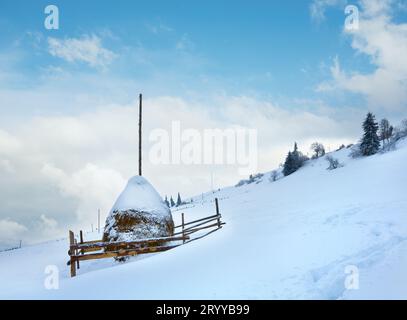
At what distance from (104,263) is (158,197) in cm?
369

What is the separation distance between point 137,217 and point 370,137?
46395mm

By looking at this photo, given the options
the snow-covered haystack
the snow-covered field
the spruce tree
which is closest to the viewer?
the snow-covered field

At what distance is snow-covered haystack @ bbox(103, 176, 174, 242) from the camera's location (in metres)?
12.7

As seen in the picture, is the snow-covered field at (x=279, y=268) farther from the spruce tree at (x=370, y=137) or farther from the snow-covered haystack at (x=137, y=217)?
the spruce tree at (x=370, y=137)

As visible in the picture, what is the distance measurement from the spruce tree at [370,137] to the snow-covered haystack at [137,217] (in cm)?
4399

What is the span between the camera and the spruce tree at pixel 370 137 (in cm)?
4816

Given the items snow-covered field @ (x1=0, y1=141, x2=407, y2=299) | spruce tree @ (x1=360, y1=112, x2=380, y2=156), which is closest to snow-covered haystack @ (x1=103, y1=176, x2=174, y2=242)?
snow-covered field @ (x1=0, y1=141, x2=407, y2=299)

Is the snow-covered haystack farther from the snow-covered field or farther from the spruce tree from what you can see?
the spruce tree

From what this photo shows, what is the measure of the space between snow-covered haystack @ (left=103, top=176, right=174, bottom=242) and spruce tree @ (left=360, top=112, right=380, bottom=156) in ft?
144

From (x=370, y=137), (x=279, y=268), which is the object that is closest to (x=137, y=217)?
(x=279, y=268)

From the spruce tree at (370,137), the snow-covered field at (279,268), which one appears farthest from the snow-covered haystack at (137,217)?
A: the spruce tree at (370,137)

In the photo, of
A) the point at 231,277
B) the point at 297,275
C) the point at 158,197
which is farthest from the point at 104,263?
the point at 297,275

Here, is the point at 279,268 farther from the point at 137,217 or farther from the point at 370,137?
the point at 370,137
